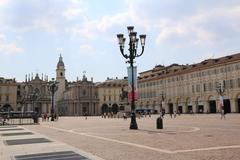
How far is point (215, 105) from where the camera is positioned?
242ft

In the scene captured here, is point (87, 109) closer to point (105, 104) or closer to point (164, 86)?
point (105, 104)

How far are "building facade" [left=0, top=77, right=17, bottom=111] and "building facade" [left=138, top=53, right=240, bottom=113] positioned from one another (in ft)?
163

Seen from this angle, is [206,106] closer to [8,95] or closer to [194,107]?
[194,107]

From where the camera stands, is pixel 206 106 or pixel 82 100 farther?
pixel 82 100

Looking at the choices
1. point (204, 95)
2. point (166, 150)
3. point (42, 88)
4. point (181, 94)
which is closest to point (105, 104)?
point (42, 88)

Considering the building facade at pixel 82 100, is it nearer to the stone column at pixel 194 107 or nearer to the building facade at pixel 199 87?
the building facade at pixel 199 87

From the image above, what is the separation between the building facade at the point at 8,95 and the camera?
4707 inches

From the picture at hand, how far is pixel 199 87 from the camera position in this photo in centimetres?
7812

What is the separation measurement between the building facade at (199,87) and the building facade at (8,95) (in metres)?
49.6

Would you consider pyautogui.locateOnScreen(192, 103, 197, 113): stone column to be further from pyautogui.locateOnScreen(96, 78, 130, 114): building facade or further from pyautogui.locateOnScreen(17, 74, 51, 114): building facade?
pyautogui.locateOnScreen(17, 74, 51, 114): building facade

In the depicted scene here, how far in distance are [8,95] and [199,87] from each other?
73.1 metres

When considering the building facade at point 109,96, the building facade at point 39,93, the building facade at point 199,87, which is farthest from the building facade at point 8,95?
the building facade at point 199,87

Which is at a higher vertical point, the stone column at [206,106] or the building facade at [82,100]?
the building facade at [82,100]

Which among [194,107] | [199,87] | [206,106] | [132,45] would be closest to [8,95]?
[194,107]
